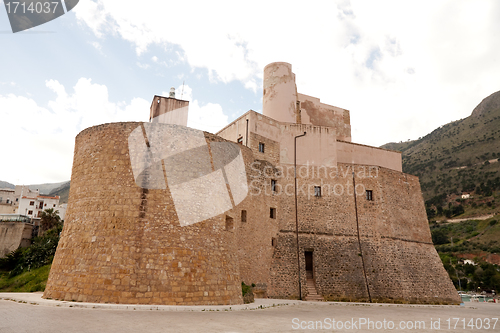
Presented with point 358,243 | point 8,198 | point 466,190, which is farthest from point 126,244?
point 466,190

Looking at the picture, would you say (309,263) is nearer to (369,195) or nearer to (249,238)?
(249,238)

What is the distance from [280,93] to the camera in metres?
23.0

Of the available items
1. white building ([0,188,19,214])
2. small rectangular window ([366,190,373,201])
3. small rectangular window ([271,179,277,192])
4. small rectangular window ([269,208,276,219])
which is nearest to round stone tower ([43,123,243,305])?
small rectangular window ([269,208,276,219])

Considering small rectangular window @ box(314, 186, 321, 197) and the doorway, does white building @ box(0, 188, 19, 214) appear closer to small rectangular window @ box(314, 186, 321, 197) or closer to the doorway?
the doorway

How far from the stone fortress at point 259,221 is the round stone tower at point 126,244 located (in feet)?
0.12

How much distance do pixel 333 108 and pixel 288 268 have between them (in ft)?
46.4

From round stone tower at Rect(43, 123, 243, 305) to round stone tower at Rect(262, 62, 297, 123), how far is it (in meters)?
11.8

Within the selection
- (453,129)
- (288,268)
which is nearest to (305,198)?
(288,268)

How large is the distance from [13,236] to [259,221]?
A: 2772cm

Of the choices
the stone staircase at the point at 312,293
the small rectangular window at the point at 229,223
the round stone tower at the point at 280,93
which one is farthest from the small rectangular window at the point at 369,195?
the small rectangular window at the point at 229,223

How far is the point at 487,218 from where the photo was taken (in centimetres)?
5903

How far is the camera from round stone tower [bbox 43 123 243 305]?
34.1 feet

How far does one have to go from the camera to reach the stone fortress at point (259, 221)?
10852mm

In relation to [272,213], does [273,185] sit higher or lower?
higher
